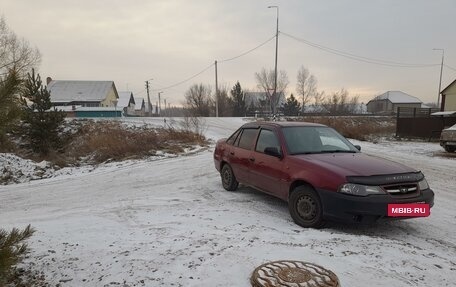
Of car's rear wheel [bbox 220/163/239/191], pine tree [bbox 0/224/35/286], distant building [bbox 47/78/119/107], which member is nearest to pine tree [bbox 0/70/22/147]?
pine tree [bbox 0/224/35/286]

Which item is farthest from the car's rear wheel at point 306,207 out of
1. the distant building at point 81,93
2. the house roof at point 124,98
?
the house roof at point 124,98

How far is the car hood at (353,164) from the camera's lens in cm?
517

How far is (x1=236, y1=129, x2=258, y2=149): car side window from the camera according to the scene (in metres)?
7.31

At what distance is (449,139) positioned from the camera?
608 inches

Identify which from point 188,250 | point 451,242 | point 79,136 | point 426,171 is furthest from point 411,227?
point 79,136

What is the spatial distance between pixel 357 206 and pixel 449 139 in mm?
12998

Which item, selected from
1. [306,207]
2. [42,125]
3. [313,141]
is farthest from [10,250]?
[42,125]

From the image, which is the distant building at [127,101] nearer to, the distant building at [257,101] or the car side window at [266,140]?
the distant building at [257,101]

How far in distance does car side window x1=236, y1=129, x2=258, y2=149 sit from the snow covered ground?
1030 mm

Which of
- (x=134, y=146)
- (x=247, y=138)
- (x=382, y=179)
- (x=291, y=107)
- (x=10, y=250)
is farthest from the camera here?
(x=291, y=107)

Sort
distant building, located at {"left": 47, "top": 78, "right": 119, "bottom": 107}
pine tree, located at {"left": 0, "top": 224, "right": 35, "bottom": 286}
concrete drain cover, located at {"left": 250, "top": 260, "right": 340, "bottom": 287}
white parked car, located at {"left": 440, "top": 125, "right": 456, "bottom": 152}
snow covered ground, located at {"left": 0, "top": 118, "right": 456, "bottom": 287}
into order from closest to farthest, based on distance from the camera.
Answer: pine tree, located at {"left": 0, "top": 224, "right": 35, "bottom": 286} → concrete drain cover, located at {"left": 250, "top": 260, "right": 340, "bottom": 287} → snow covered ground, located at {"left": 0, "top": 118, "right": 456, "bottom": 287} → white parked car, located at {"left": 440, "top": 125, "right": 456, "bottom": 152} → distant building, located at {"left": 47, "top": 78, "right": 119, "bottom": 107}

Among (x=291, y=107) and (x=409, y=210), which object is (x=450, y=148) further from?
(x=291, y=107)

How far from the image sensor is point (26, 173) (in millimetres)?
11789

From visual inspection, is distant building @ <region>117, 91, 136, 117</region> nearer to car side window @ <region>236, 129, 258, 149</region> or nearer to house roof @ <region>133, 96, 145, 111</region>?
house roof @ <region>133, 96, 145, 111</region>
